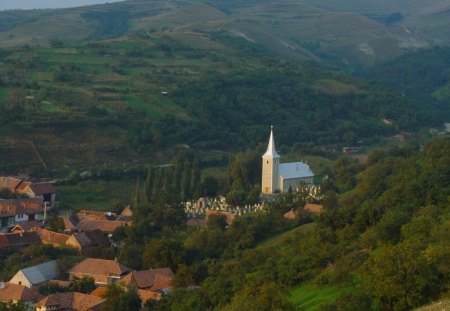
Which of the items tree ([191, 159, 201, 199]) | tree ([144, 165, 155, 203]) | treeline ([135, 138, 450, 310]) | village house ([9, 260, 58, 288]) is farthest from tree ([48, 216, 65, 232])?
tree ([191, 159, 201, 199])

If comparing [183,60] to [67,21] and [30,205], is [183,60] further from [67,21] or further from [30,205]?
[67,21]

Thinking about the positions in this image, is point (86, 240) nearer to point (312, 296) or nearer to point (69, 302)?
point (69, 302)

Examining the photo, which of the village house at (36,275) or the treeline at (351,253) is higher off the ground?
the treeline at (351,253)

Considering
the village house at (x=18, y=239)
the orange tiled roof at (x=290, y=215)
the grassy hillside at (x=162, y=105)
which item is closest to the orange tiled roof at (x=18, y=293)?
the village house at (x=18, y=239)

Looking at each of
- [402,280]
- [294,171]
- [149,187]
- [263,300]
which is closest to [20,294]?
[263,300]

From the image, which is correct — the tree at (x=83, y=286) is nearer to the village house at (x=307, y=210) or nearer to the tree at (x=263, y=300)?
the tree at (x=263, y=300)

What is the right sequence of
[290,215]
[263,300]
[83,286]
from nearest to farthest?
[263,300], [83,286], [290,215]

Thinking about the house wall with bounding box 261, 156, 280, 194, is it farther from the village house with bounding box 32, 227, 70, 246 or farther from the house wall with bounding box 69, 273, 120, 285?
the house wall with bounding box 69, 273, 120, 285
